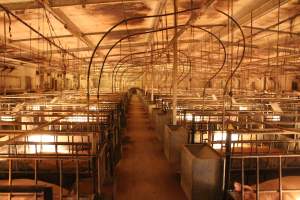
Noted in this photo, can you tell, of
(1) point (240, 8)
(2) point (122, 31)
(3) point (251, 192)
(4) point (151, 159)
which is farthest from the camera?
(2) point (122, 31)

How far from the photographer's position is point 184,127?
20.2 feet

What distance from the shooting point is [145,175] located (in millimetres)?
5570

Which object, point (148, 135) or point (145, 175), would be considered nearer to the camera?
point (145, 175)

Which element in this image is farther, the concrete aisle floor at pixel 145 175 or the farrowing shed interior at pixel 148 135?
the concrete aisle floor at pixel 145 175

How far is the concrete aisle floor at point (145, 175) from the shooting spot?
4.64m

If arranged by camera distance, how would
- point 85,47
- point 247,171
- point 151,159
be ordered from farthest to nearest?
point 85,47 → point 151,159 → point 247,171

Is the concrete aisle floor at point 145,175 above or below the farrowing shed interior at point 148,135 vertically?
below

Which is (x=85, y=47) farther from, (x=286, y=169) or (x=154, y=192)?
(x=286, y=169)

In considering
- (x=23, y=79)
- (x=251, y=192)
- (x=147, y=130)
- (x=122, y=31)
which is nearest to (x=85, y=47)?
(x=122, y=31)

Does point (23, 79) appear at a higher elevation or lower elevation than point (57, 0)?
lower

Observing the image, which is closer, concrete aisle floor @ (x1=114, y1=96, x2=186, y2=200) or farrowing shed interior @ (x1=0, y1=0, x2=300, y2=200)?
farrowing shed interior @ (x1=0, y1=0, x2=300, y2=200)

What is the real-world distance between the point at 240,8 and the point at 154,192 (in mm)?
5300

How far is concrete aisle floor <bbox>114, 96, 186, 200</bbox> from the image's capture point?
4.64 m

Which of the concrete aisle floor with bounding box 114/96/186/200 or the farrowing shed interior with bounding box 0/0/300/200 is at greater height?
the farrowing shed interior with bounding box 0/0/300/200
